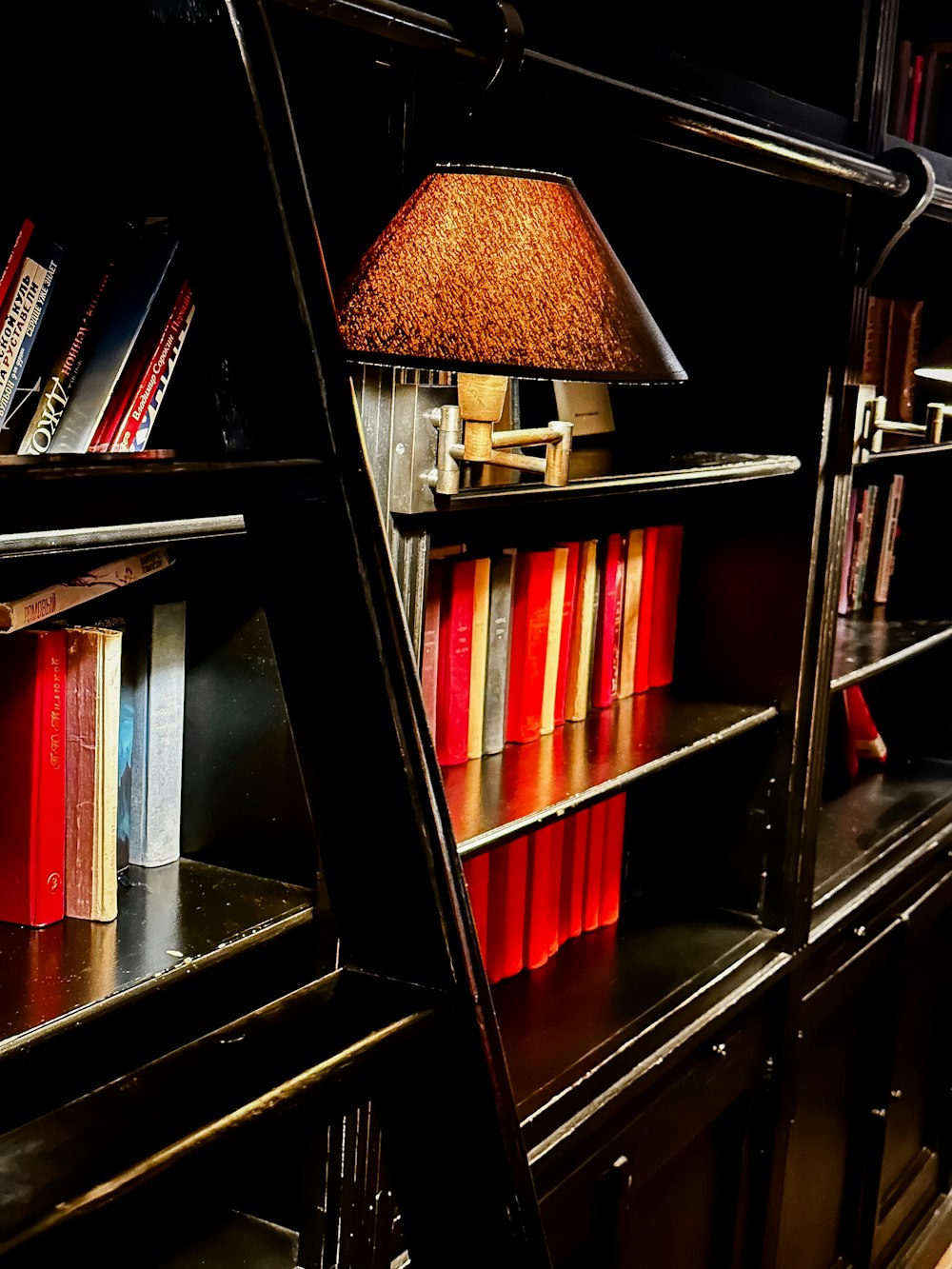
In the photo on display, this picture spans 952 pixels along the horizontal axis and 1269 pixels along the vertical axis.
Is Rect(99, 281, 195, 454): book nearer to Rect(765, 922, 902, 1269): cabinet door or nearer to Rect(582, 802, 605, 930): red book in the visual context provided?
Rect(582, 802, 605, 930): red book

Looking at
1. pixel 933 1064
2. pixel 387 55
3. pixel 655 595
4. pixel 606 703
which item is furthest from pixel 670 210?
pixel 933 1064

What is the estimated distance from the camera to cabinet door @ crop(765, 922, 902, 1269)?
94.5 inches

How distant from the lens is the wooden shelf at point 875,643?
2.42 meters

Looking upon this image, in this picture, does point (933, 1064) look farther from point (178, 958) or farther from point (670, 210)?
point (178, 958)

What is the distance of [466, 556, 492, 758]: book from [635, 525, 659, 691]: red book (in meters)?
0.42

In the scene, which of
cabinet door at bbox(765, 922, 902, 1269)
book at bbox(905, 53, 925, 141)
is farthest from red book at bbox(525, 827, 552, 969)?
book at bbox(905, 53, 925, 141)

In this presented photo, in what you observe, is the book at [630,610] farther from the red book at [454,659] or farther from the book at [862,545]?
the book at [862,545]

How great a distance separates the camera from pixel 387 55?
125cm

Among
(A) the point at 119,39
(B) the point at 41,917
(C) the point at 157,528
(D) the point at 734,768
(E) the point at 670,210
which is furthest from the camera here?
(D) the point at 734,768

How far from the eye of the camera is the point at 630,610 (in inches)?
82.2

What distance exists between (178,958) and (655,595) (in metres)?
1.15

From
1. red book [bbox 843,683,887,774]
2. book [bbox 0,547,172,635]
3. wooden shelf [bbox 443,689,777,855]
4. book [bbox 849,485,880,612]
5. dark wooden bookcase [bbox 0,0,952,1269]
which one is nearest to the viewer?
dark wooden bookcase [bbox 0,0,952,1269]

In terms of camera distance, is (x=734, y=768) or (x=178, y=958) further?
(x=734, y=768)

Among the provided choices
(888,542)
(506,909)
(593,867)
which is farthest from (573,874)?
(888,542)
